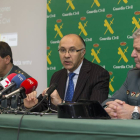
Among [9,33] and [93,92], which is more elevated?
[9,33]

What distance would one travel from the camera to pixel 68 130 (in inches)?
51.1

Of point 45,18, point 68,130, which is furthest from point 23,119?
point 45,18

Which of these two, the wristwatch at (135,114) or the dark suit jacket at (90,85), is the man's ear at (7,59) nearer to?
the dark suit jacket at (90,85)

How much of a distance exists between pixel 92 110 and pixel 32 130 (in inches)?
13.6

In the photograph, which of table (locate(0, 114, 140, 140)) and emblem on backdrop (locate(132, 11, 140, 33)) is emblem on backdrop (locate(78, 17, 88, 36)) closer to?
emblem on backdrop (locate(132, 11, 140, 33))

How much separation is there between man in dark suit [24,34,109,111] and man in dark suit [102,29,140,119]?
0.37 m

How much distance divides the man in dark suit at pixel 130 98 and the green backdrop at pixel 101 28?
138cm

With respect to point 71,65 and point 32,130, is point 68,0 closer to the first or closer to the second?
point 71,65

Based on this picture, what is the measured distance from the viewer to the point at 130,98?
2.40m

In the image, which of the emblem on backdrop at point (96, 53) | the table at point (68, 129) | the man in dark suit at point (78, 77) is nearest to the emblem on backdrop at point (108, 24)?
the emblem on backdrop at point (96, 53)

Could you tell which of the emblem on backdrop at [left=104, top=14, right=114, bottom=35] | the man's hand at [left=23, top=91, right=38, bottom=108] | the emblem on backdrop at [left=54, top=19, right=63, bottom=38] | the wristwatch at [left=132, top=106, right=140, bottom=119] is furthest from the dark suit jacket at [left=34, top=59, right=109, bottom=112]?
the emblem on backdrop at [left=54, top=19, right=63, bottom=38]

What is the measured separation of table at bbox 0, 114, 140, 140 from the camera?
1.16 metres

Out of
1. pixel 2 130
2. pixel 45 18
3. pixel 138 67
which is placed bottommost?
pixel 2 130

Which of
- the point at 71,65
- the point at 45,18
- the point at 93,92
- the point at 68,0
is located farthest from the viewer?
the point at 45,18
